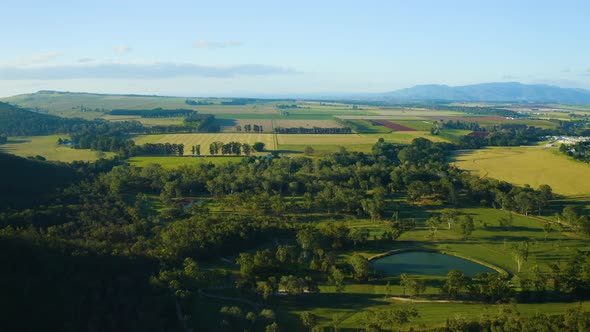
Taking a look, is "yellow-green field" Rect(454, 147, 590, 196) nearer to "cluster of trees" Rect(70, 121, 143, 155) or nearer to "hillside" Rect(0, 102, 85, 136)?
"cluster of trees" Rect(70, 121, 143, 155)

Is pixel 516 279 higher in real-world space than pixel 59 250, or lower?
lower

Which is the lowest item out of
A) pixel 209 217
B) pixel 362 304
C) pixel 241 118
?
pixel 362 304

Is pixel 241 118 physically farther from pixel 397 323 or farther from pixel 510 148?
pixel 397 323

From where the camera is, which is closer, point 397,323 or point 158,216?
point 397,323

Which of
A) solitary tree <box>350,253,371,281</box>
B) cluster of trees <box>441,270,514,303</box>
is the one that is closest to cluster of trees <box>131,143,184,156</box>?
solitary tree <box>350,253,371,281</box>

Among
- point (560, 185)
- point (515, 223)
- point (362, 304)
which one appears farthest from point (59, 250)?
point (560, 185)

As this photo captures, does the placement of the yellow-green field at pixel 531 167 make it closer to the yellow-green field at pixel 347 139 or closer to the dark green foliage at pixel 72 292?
the yellow-green field at pixel 347 139

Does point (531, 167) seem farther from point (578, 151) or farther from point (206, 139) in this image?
point (206, 139)
